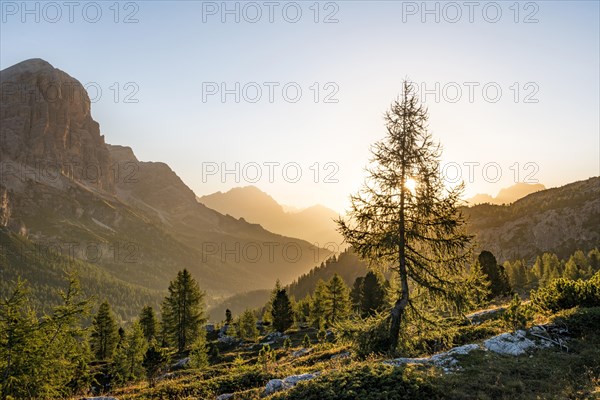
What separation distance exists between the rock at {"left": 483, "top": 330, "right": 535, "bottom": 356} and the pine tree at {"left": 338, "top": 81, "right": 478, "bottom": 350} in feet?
8.79

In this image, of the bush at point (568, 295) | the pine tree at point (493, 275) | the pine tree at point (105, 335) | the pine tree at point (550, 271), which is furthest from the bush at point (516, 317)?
the pine tree at point (105, 335)

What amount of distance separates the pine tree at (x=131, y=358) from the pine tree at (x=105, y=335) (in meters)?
14.0

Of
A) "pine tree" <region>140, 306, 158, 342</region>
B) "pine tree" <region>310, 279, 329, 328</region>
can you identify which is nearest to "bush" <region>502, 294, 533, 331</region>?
"pine tree" <region>310, 279, 329, 328</region>

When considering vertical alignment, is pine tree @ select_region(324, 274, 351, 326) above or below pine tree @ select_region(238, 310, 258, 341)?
above

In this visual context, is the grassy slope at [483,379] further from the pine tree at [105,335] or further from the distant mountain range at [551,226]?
the distant mountain range at [551,226]

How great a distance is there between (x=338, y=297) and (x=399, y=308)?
43.0 metres

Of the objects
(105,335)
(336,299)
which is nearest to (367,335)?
(336,299)

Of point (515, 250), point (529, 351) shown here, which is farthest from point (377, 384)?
point (515, 250)

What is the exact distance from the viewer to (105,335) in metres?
59.3

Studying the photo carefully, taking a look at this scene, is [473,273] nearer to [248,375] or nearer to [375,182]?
[375,182]

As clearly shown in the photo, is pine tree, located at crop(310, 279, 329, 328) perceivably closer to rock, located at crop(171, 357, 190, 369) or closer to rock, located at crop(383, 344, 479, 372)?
rock, located at crop(171, 357, 190, 369)

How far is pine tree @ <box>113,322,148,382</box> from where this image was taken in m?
43.7

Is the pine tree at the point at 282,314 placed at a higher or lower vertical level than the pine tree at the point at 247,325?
higher

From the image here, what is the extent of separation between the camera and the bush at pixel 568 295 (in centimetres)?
1736
